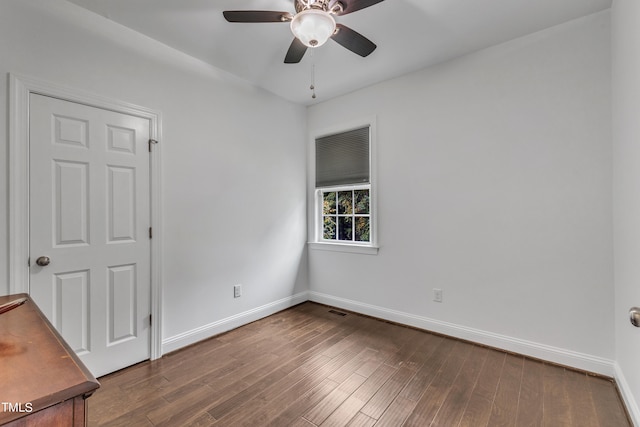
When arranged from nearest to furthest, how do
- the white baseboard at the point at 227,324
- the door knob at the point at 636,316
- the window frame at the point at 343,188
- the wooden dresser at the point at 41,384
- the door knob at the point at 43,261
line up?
the wooden dresser at the point at 41,384 < the door knob at the point at 636,316 < the door knob at the point at 43,261 < the white baseboard at the point at 227,324 < the window frame at the point at 343,188

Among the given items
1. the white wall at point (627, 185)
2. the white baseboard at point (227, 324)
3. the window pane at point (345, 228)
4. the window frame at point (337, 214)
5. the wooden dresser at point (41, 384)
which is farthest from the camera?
the window pane at point (345, 228)

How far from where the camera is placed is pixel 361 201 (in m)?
3.57

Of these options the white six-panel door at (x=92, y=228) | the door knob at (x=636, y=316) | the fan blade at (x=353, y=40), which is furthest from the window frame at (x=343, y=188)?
the door knob at (x=636, y=316)

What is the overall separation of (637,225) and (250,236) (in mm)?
3006

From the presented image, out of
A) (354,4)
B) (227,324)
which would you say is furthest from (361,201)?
(354,4)

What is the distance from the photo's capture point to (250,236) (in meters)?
3.23

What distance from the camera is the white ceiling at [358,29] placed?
2.07m

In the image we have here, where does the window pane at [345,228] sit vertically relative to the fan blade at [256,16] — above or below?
below

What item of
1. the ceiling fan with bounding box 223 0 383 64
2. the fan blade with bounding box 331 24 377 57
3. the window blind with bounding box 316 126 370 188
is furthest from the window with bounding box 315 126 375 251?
the ceiling fan with bounding box 223 0 383 64

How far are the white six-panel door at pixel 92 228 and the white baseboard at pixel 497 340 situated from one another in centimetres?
225

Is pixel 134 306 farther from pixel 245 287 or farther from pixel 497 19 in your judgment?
pixel 497 19

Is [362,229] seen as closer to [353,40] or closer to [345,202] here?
[345,202]

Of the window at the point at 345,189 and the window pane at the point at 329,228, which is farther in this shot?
the window pane at the point at 329,228

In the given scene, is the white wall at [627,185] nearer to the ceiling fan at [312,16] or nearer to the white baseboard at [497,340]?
the white baseboard at [497,340]
